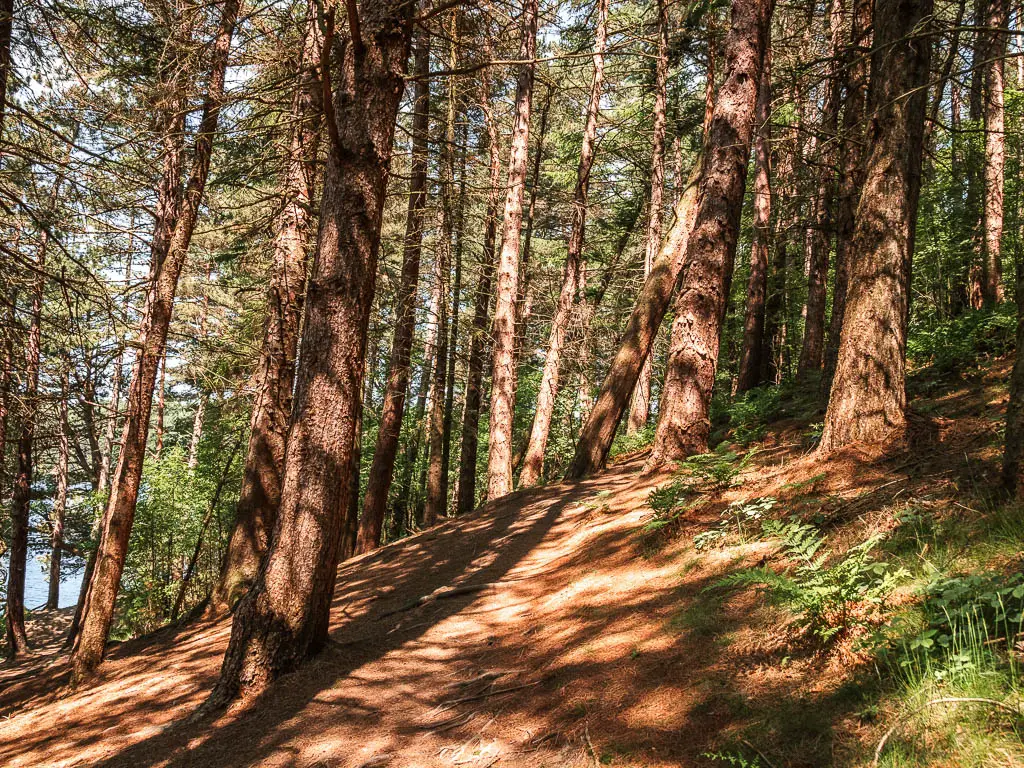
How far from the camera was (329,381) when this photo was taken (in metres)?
4.95

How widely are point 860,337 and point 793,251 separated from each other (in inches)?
564

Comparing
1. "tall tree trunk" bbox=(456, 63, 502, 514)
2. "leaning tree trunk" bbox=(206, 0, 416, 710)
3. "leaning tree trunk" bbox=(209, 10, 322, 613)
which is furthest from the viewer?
"tall tree trunk" bbox=(456, 63, 502, 514)

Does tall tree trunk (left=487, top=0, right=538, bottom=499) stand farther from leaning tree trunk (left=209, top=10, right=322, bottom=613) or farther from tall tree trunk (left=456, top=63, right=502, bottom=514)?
leaning tree trunk (left=209, top=10, right=322, bottom=613)

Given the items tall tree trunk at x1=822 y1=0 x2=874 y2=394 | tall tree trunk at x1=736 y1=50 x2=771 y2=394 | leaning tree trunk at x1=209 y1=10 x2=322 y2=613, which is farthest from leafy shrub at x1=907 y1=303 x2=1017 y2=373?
leaning tree trunk at x1=209 y1=10 x2=322 y2=613

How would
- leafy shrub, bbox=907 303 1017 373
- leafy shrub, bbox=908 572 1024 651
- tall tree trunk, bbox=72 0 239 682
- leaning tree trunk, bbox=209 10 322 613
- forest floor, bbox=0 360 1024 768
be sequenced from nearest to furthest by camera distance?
leafy shrub, bbox=908 572 1024 651 < forest floor, bbox=0 360 1024 768 < leafy shrub, bbox=907 303 1017 373 < tall tree trunk, bbox=72 0 239 682 < leaning tree trunk, bbox=209 10 322 613

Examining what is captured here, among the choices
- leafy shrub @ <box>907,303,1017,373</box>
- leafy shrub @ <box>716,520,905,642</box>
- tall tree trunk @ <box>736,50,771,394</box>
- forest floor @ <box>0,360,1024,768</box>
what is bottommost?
forest floor @ <box>0,360,1024,768</box>

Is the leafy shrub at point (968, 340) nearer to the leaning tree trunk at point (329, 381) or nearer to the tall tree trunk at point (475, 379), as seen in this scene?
the leaning tree trunk at point (329, 381)

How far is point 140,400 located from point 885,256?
8.91 m

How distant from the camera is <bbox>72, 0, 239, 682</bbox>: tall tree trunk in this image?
7.91 m

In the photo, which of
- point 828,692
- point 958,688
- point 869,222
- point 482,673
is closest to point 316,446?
point 482,673

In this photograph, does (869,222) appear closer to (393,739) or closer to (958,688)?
(958,688)

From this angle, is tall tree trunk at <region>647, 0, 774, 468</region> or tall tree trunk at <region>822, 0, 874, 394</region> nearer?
tall tree trunk at <region>647, 0, 774, 468</region>

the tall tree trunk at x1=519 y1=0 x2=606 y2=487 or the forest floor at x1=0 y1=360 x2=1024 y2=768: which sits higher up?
the tall tree trunk at x1=519 y1=0 x2=606 y2=487

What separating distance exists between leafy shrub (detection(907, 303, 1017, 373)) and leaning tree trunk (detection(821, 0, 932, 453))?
2962 mm
